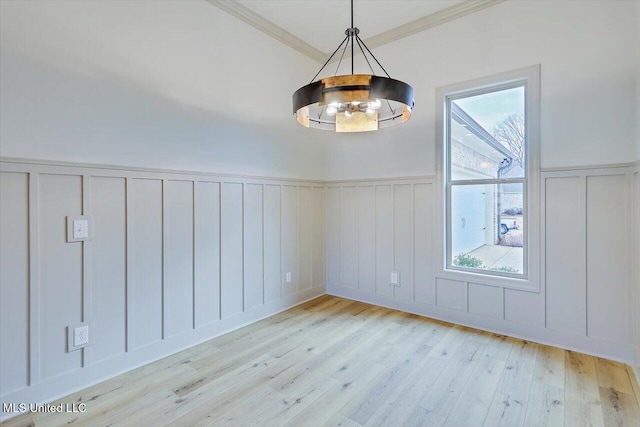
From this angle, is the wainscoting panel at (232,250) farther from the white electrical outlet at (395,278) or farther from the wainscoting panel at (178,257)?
the white electrical outlet at (395,278)

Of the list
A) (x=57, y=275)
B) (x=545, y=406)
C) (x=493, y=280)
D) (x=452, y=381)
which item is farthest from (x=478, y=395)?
(x=57, y=275)

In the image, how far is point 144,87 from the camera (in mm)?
2293

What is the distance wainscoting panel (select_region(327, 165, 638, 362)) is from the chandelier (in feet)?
4.43

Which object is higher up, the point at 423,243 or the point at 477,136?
the point at 477,136

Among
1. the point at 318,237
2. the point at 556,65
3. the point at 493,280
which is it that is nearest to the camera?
the point at 556,65

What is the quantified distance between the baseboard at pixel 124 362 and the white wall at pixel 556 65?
87.7 inches

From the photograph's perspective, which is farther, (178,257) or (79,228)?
(178,257)

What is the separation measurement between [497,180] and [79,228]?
10.7 feet

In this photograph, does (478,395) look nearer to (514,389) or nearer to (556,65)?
(514,389)

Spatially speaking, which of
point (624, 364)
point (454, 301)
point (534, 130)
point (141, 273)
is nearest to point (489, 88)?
point (534, 130)

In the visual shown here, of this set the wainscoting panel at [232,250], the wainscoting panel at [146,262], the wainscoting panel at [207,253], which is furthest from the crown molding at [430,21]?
the wainscoting panel at [146,262]

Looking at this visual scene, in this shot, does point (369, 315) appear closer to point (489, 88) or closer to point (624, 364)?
point (624, 364)

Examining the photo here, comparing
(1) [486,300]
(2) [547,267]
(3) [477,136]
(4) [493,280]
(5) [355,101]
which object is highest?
(3) [477,136]

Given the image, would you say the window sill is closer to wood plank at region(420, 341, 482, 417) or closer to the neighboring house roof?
wood plank at region(420, 341, 482, 417)
